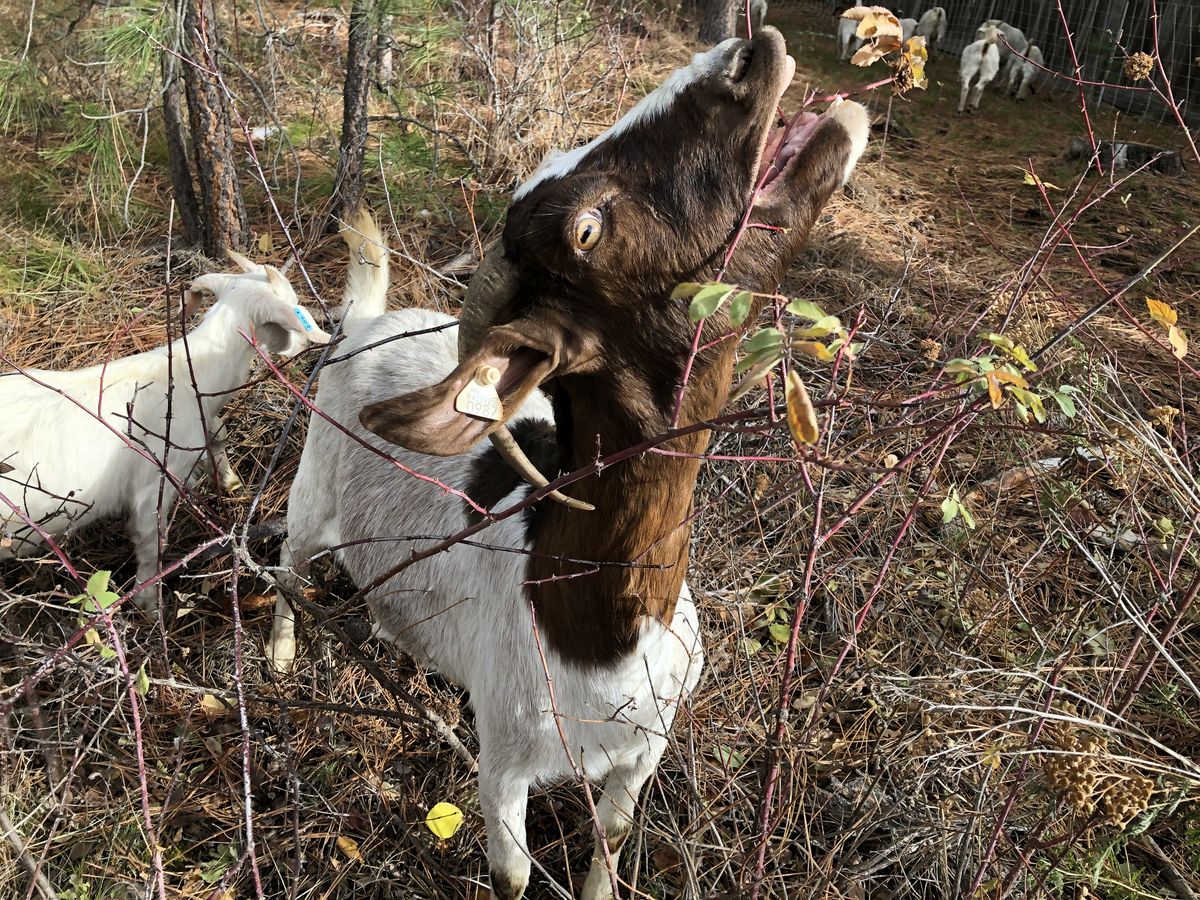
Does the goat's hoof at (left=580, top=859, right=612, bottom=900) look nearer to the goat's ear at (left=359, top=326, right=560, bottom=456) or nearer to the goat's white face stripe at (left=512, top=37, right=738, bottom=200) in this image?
the goat's ear at (left=359, top=326, right=560, bottom=456)

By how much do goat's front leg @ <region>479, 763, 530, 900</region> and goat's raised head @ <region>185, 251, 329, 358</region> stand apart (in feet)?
6.49

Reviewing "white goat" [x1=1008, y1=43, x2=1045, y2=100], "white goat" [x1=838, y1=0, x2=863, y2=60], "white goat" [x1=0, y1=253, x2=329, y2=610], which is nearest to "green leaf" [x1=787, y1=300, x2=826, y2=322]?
"white goat" [x1=0, y1=253, x2=329, y2=610]

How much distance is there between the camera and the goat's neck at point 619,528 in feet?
5.56

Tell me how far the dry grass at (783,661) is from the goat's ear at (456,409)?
→ 1.78ft

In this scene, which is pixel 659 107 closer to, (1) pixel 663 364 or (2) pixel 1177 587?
(1) pixel 663 364

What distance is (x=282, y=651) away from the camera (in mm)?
3312

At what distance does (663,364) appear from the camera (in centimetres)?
164

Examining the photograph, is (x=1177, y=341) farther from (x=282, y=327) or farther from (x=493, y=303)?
(x=282, y=327)

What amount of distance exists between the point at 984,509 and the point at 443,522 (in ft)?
7.64

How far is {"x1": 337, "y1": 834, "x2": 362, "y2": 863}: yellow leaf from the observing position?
254 centimetres

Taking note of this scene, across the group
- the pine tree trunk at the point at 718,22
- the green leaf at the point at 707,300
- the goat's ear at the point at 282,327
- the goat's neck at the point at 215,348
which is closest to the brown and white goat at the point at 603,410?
the green leaf at the point at 707,300

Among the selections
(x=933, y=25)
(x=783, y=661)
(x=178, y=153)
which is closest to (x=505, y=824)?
(x=783, y=661)

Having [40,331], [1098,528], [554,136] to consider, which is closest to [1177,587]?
[1098,528]

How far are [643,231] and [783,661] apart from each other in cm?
182
